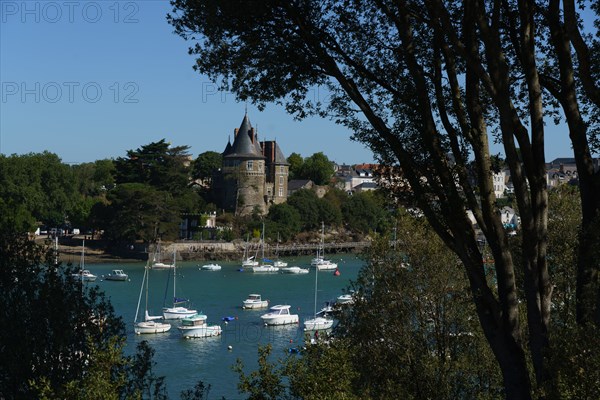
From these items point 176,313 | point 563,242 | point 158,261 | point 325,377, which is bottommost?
point 176,313

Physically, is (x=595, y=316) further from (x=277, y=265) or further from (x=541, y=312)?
(x=277, y=265)

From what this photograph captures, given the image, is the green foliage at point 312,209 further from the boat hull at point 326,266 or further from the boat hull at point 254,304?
the boat hull at point 254,304

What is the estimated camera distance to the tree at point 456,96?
219 inches

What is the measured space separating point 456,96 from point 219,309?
26.2m

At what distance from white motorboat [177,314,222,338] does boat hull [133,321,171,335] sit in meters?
0.59

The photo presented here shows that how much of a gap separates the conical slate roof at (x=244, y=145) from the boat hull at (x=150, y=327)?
3171 centimetres

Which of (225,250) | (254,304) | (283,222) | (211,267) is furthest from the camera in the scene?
(283,222)

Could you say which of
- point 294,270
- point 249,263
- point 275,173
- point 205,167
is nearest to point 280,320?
point 294,270

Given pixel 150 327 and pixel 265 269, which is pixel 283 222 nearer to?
pixel 265 269

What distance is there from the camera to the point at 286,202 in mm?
61188

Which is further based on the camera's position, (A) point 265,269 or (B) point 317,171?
(B) point 317,171

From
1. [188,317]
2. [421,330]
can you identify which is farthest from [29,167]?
[421,330]

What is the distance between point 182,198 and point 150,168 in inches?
137

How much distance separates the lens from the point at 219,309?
31.4 metres
